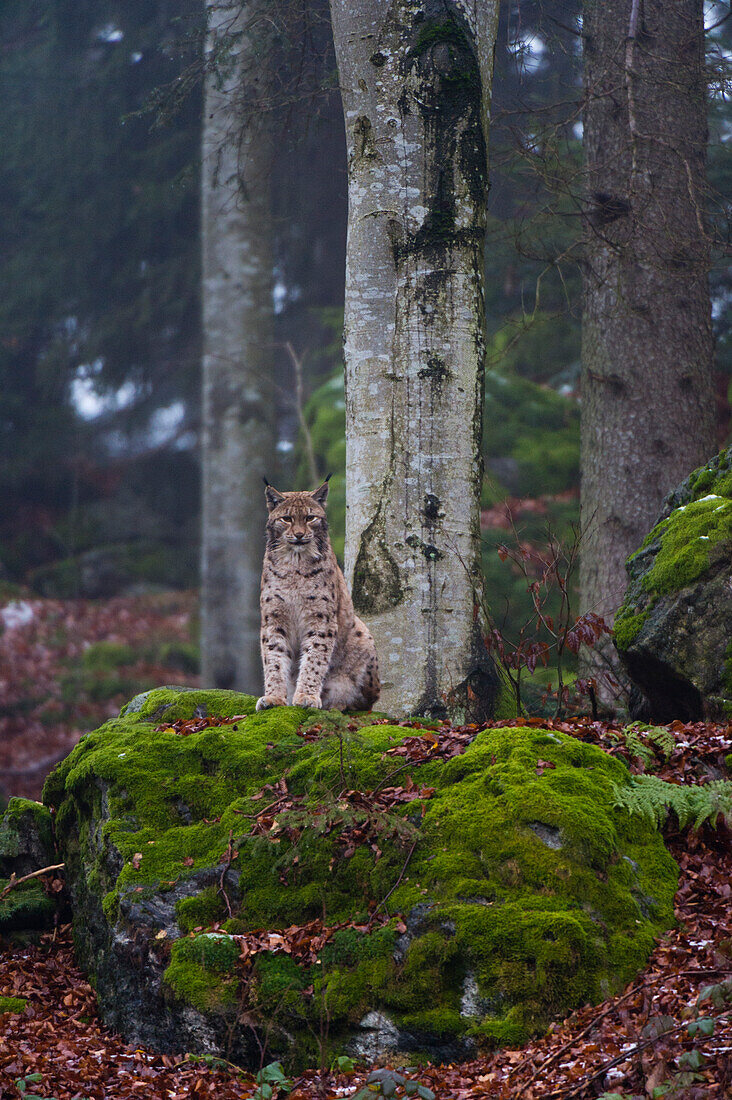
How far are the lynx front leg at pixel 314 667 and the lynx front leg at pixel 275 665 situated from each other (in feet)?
0.38

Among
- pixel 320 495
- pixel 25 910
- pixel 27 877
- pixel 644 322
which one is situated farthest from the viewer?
pixel 644 322

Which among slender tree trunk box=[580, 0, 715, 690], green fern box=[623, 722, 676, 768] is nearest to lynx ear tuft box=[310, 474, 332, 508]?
green fern box=[623, 722, 676, 768]

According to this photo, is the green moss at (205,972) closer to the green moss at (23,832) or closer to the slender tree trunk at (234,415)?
the green moss at (23,832)

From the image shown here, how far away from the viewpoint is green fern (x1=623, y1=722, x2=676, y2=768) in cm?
527

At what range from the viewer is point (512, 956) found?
13.5 ft

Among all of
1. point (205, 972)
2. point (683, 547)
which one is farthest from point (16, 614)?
point (205, 972)

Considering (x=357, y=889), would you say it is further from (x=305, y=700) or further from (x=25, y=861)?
(x=25, y=861)

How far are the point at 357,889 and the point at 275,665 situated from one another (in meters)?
2.27

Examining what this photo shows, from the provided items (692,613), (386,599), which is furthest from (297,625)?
(692,613)

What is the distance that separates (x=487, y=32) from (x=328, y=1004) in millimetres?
7830

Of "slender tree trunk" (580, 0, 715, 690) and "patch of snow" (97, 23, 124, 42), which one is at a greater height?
"patch of snow" (97, 23, 124, 42)

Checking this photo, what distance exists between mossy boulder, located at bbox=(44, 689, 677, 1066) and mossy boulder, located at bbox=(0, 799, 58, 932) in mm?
384

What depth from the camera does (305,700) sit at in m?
6.41

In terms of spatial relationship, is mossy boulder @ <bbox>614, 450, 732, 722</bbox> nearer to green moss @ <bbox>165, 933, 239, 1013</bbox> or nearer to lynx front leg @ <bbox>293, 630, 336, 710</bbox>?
lynx front leg @ <bbox>293, 630, 336, 710</bbox>
